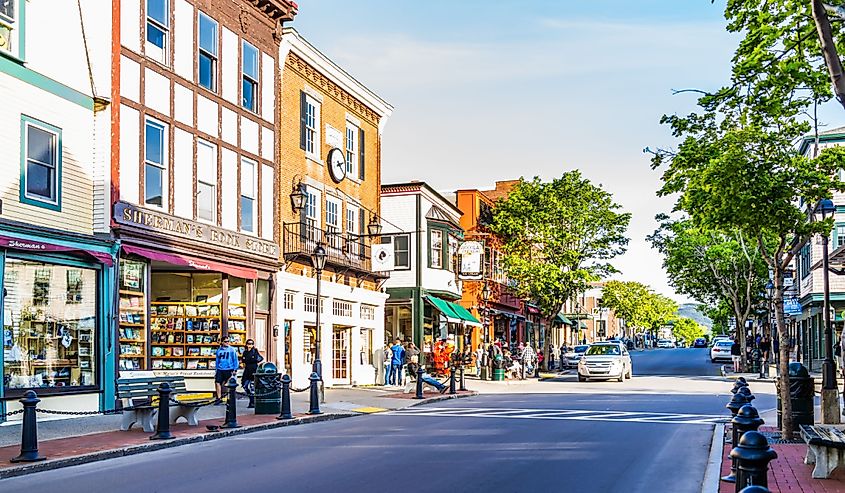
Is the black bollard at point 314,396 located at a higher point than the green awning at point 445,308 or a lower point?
lower

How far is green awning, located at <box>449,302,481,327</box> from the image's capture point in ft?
148

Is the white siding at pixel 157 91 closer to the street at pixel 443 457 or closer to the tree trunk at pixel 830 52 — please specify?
the street at pixel 443 457

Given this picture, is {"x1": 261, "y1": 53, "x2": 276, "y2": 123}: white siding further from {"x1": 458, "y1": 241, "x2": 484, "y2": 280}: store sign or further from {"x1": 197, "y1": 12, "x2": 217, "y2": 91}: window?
{"x1": 458, "y1": 241, "x2": 484, "y2": 280}: store sign

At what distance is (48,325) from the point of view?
19.8m

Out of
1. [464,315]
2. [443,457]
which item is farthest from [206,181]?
[464,315]

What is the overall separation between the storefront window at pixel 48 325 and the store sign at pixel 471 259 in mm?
25782

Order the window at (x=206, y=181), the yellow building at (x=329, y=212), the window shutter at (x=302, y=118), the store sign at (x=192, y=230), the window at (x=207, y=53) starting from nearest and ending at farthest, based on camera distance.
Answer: the store sign at (x=192, y=230), the window at (x=206, y=181), the window at (x=207, y=53), the yellow building at (x=329, y=212), the window shutter at (x=302, y=118)

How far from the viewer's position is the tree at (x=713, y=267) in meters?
50.1

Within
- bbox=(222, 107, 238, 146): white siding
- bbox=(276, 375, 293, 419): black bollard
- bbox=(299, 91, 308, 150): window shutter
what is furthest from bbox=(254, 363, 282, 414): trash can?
bbox=(299, 91, 308, 150): window shutter

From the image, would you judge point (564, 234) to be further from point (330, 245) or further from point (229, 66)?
point (229, 66)

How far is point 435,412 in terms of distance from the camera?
23.4m

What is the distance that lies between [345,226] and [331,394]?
292 inches

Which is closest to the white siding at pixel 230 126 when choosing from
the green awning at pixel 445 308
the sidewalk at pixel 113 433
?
the sidewalk at pixel 113 433

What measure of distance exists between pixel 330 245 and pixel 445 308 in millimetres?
11574
